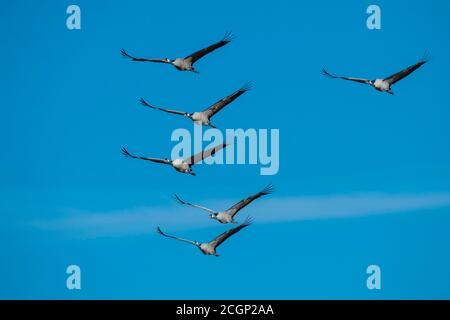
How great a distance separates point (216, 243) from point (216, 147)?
311 centimetres

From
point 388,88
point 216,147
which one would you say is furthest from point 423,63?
point 216,147
